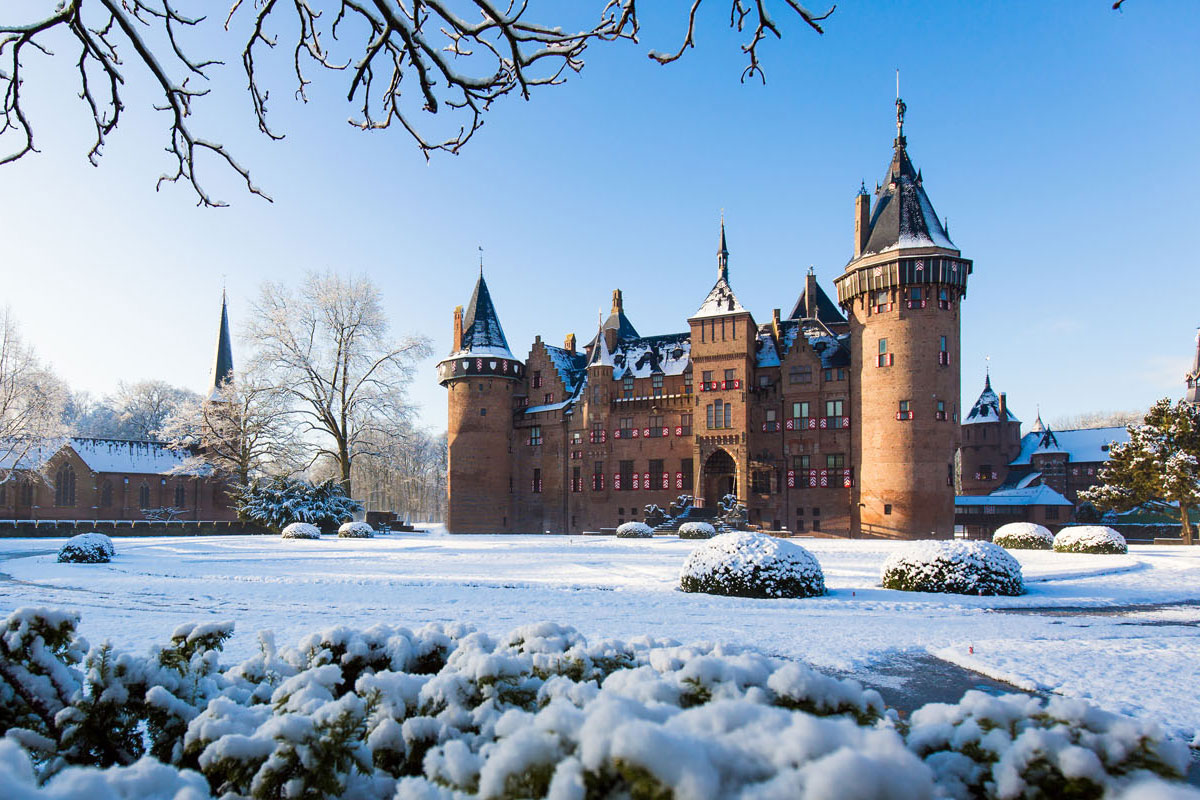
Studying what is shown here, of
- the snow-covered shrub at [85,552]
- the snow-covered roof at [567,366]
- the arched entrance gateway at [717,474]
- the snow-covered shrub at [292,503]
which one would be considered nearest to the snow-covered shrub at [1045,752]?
the snow-covered shrub at [85,552]

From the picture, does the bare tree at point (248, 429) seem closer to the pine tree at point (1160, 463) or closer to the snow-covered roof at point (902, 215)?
the snow-covered roof at point (902, 215)

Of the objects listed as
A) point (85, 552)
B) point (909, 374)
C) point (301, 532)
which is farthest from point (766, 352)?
point (85, 552)

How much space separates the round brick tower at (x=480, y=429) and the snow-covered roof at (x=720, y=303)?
1450cm

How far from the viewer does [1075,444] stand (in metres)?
62.5

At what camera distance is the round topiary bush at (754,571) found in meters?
13.6

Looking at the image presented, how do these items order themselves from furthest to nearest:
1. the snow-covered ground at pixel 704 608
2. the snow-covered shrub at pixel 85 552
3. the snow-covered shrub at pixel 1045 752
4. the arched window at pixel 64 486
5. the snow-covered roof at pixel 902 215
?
the arched window at pixel 64 486 → the snow-covered roof at pixel 902 215 → the snow-covered shrub at pixel 85 552 → the snow-covered ground at pixel 704 608 → the snow-covered shrub at pixel 1045 752

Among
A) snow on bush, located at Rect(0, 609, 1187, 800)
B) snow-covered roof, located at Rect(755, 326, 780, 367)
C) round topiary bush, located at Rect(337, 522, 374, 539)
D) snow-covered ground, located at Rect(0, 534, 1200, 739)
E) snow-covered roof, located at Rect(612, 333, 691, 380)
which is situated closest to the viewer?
snow on bush, located at Rect(0, 609, 1187, 800)

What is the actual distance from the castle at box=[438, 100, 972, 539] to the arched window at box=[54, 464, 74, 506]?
30090 millimetres

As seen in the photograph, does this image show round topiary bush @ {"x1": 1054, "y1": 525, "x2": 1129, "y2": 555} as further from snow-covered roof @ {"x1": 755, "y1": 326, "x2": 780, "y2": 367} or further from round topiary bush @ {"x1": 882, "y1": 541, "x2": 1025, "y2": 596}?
snow-covered roof @ {"x1": 755, "y1": 326, "x2": 780, "y2": 367}

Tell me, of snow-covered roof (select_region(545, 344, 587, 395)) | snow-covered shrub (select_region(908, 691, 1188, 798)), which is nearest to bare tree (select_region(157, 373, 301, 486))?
snow-covered roof (select_region(545, 344, 587, 395))

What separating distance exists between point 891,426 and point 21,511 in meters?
59.6

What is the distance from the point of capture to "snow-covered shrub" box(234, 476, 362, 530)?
37.2 meters

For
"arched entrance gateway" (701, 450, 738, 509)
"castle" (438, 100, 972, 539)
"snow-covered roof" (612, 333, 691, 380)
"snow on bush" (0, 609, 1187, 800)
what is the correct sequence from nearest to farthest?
1. "snow on bush" (0, 609, 1187, 800)
2. "castle" (438, 100, 972, 539)
3. "arched entrance gateway" (701, 450, 738, 509)
4. "snow-covered roof" (612, 333, 691, 380)

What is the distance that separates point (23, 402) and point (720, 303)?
131 ft
